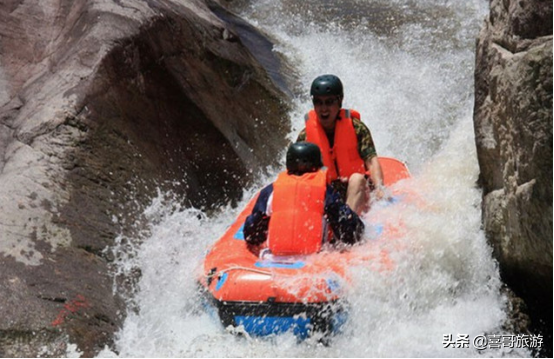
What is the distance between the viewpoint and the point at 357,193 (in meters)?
5.68

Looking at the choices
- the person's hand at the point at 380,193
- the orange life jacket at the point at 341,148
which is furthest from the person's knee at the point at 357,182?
the orange life jacket at the point at 341,148

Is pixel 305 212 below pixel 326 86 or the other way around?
below

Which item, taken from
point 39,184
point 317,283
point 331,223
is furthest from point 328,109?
point 39,184

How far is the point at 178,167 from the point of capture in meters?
6.95

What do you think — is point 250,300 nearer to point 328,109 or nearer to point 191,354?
point 191,354

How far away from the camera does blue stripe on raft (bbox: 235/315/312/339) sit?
4562 mm

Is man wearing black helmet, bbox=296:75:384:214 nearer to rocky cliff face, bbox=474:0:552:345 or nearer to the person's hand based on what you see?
the person's hand

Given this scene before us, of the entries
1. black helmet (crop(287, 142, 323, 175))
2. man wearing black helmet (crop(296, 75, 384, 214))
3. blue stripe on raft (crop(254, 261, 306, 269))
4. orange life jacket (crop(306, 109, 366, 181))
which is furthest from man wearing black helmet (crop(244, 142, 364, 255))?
orange life jacket (crop(306, 109, 366, 181))

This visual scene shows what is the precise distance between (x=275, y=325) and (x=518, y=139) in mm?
1909

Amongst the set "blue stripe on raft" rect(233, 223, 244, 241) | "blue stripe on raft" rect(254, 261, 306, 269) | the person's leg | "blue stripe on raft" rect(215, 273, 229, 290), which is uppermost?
the person's leg

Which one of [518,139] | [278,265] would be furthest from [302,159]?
[518,139]

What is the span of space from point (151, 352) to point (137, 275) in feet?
3.20

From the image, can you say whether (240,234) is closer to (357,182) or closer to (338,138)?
(357,182)

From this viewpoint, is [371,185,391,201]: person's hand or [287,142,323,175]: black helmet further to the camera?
[371,185,391,201]: person's hand
